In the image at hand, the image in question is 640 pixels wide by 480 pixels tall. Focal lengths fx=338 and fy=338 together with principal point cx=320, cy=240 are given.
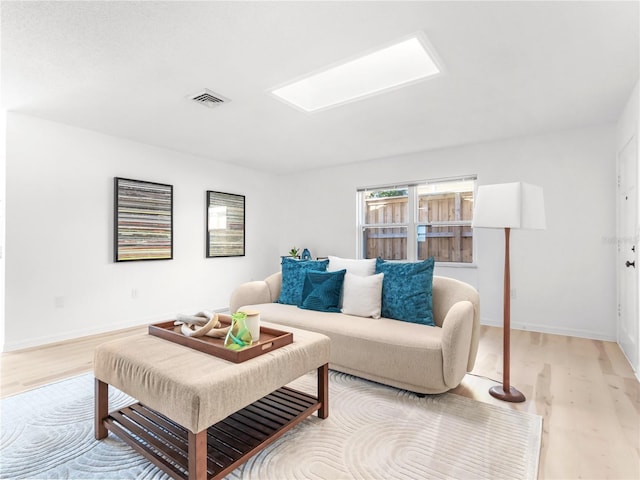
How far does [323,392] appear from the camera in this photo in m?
1.99

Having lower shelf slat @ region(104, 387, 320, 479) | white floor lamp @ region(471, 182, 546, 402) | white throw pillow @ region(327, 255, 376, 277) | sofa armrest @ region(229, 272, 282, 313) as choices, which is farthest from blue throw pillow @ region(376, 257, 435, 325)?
sofa armrest @ region(229, 272, 282, 313)

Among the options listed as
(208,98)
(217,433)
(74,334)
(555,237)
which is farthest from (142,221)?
(555,237)

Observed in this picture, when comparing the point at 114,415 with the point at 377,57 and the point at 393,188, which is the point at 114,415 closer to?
the point at 377,57

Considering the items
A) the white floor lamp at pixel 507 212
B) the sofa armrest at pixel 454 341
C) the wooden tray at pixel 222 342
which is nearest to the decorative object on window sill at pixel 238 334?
the wooden tray at pixel 222 342

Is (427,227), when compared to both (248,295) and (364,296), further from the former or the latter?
(248,295)

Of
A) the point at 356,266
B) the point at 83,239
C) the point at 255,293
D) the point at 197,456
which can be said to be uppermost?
the point at 83,239

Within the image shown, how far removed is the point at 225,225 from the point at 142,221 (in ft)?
4.36

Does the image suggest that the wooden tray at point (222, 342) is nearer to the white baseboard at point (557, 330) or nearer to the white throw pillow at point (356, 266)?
the white throw pillow at point (356, 266)

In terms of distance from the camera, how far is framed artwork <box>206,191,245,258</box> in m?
5.12

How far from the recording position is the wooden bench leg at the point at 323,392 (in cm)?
198

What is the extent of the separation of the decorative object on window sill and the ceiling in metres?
1.68

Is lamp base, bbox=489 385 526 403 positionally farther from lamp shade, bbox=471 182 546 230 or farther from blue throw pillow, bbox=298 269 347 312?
blue throw pillow, bbox=298 269 347 312

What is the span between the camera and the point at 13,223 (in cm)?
330

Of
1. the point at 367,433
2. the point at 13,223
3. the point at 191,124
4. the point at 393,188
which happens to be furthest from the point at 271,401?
the point at 393,188
